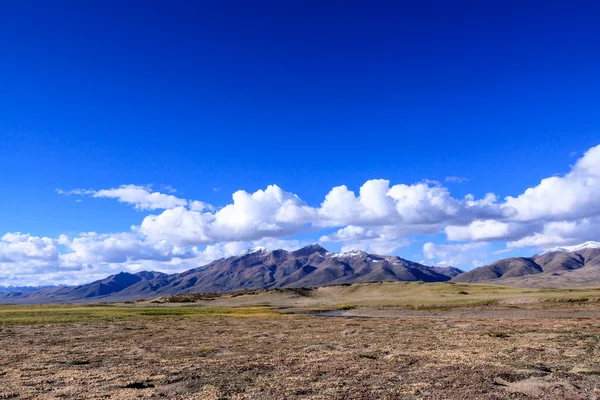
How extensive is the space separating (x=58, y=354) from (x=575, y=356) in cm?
3394

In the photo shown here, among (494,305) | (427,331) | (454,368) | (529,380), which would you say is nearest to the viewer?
(529,380)

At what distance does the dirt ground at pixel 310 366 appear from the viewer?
1892cm

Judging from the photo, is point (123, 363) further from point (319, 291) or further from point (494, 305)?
point (319, 291)

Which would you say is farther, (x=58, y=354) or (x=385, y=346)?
(x=385, y=346)

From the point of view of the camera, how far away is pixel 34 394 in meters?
18.7

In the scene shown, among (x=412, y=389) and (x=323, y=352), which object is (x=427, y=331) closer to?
(x=323, y=352)

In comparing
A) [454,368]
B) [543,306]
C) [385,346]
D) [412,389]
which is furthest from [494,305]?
[412,389]

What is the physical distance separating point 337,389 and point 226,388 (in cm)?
497

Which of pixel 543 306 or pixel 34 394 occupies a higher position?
pixel 34 394

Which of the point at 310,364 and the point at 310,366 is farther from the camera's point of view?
the point at 310,364

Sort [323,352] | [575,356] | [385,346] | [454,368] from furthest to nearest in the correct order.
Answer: [385,346] < [323,352] < [575,356] < [454,368]

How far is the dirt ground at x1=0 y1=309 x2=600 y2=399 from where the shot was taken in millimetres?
18922

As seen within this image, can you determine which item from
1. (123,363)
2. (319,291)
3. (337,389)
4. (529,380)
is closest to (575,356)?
(529,380)

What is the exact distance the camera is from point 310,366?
2483cm
